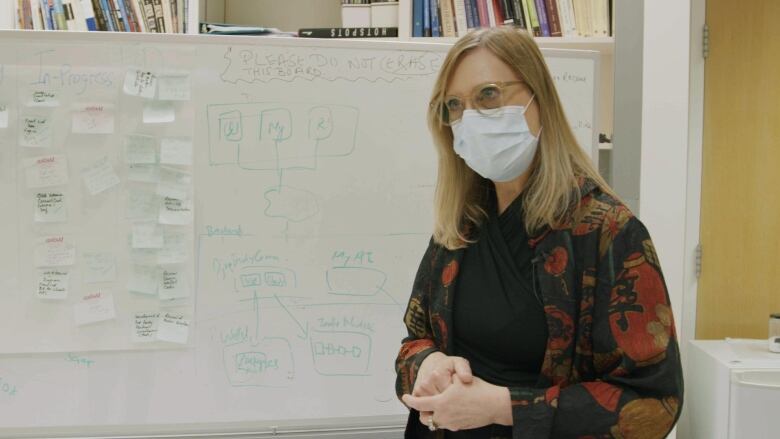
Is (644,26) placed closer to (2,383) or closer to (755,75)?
(755,75)

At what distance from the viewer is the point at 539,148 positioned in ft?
3.35

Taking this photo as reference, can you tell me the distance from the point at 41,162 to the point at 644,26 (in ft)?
6.54

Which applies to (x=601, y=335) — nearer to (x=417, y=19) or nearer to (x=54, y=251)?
(x=54, y=251)

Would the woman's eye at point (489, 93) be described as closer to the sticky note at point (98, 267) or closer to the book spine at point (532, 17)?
the sticky note at point (98, 267)

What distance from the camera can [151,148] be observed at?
172cm

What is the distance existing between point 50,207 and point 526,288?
1.34 meters

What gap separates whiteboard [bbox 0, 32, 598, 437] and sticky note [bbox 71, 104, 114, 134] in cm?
4

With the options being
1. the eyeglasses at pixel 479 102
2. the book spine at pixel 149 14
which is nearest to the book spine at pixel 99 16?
the book spine at pixel 149 14

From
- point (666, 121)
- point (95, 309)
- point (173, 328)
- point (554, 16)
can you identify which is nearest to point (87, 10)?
point (95, 309)

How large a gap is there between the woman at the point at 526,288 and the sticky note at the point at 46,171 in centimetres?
111

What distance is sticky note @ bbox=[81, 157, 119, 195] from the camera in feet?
5.59

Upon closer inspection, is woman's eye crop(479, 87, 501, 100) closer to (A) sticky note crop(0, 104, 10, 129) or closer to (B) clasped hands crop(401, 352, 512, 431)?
(B) clasped hands crop(401, 352, 512, 431)

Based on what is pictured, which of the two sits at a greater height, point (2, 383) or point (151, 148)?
point (151, 148)

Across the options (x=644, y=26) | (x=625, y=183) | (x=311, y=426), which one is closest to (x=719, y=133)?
(x=644, y=26)
